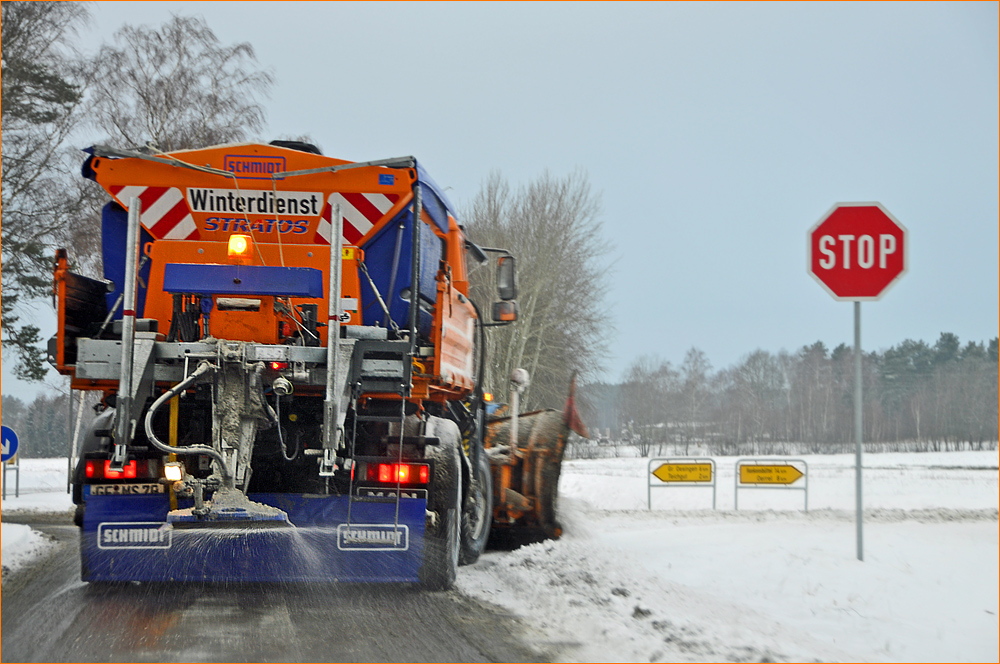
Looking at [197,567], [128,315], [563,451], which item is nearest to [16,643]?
[197,567]

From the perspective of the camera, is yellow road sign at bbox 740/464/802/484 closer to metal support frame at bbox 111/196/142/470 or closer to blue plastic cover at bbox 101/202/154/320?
blue plastic cover at bbox 101/202/154/320

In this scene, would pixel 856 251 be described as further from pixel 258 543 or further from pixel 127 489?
pixel 127 489

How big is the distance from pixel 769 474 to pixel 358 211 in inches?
429

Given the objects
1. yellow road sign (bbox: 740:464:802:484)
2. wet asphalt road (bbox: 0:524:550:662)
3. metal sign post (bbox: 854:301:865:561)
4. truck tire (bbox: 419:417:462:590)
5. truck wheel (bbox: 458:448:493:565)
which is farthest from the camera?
yellow road sign (bbox: 740:464:802:484)

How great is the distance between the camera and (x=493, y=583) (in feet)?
22.5

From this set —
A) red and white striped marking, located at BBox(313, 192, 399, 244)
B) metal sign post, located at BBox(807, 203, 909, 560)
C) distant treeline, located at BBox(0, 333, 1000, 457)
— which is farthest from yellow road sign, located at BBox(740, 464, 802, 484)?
distant treeline, located at BBox(0, 333, 1000, 457)

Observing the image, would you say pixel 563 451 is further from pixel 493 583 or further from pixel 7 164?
pixel 7 164

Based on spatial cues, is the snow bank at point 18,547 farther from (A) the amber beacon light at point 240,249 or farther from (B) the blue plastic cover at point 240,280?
(A) the amber beacon light at point 240,249

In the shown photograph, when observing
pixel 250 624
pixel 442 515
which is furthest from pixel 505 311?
pixel 250 624

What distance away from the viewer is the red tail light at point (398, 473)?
19.3 feet

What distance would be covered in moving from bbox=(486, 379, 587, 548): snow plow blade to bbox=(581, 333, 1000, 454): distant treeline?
4320cm

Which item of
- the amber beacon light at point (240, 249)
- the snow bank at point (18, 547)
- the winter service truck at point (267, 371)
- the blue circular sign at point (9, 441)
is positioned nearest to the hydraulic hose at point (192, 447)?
the winter service truck at point (267, 371)

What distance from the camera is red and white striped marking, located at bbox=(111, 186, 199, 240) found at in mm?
6133

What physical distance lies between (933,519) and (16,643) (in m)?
11.1
